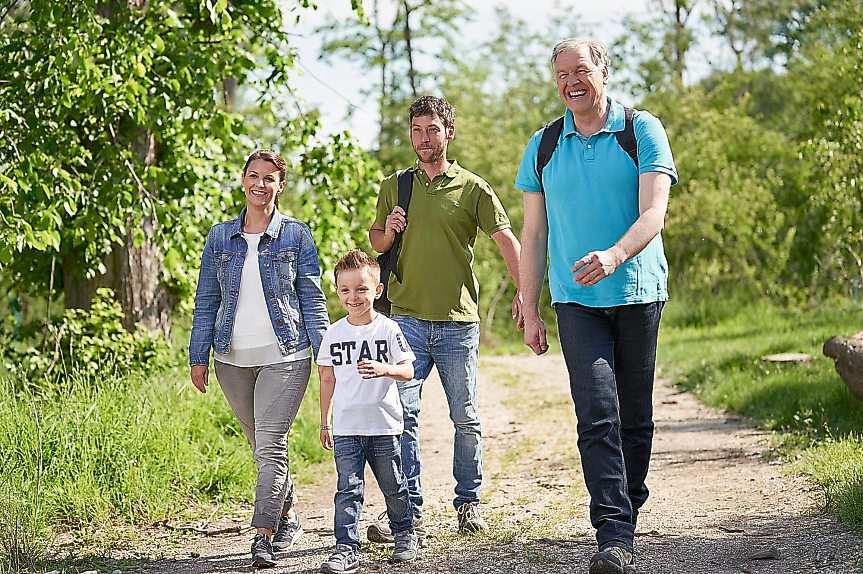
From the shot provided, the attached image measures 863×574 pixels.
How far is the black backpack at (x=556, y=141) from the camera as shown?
5.01 m

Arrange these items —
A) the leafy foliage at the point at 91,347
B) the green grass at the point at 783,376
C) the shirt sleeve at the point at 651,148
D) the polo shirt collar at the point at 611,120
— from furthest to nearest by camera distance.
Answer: the leafy foliage at the point at 91,347
the green grass at the point at 783,376
the polo shirt collar at the point at 611,120
the shirt sleeve at the point at 651,148

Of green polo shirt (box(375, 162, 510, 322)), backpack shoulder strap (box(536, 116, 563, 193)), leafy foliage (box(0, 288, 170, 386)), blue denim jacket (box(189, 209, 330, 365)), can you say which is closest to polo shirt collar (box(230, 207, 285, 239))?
blue denim jacket (box(189, 209, 330, 365))

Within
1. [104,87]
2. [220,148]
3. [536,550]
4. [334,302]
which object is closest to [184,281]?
[220,148]

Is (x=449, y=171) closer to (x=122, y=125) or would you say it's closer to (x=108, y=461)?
(x=108, y=461)

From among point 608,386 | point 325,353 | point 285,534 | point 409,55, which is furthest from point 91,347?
point 409,55

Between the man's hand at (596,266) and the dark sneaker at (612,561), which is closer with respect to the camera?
the man's hand at (596,266)

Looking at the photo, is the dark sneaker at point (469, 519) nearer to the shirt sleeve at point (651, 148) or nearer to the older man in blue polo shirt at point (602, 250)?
the older man in blue polo shirt at point (602, 250)

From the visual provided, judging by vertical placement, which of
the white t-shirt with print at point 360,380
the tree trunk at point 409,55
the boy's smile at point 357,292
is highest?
the tree trunk at point 409,55

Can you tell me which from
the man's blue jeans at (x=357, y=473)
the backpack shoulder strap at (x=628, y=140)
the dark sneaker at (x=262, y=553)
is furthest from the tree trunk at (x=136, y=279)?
the backpack shoulder strap at (x=628, y=140)

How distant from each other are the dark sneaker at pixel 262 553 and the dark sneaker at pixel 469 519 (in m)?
0.95

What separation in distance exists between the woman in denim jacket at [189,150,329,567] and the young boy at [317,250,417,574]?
23cm

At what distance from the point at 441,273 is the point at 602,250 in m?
1.07

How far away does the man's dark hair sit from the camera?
19.0ft

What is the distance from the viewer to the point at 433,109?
580 cm
